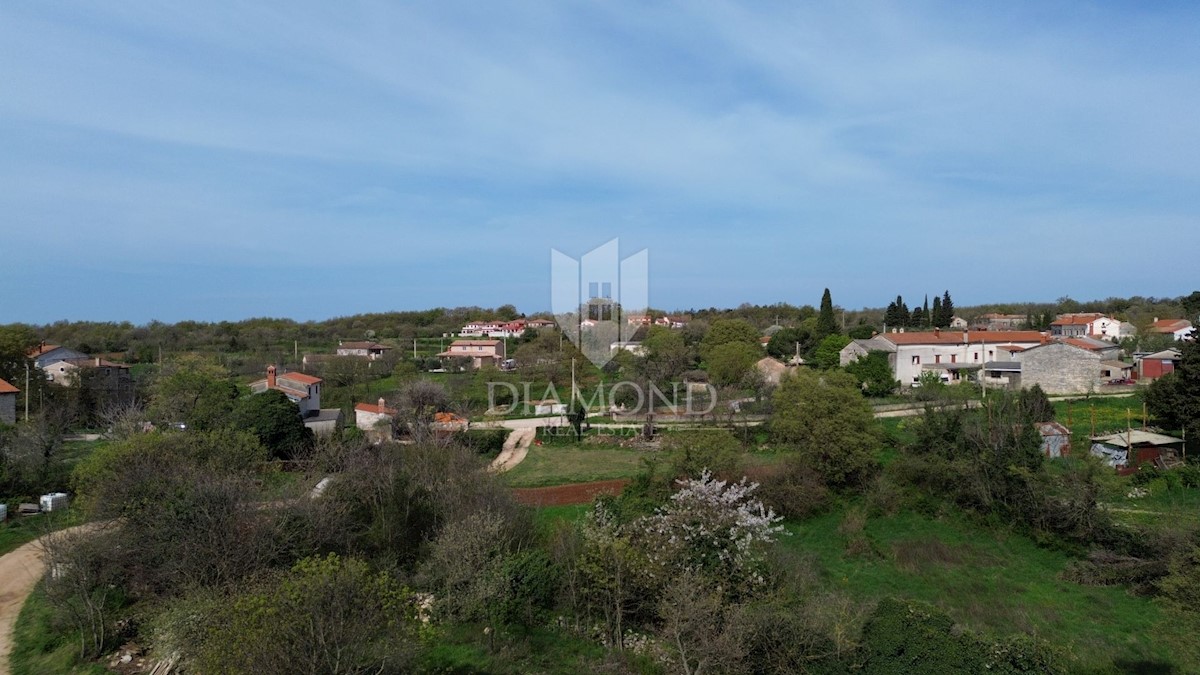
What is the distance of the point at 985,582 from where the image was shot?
14070 millimetres

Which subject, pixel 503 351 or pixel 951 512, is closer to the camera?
pixel 951 512

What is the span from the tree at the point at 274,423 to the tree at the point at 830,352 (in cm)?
2934

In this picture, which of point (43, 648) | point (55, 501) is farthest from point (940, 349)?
point (43, 648)

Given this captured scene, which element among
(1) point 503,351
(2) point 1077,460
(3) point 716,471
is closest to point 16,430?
(3) point 716,471

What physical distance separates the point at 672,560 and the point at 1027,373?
32154mm

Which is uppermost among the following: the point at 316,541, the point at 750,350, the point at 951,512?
the point at 750,350

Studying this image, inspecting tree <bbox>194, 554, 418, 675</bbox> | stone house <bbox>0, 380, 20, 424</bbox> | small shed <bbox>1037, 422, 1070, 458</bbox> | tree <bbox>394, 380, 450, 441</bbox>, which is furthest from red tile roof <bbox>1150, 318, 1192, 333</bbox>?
stone house <bbox>0, 380, 20, 424</bbox>

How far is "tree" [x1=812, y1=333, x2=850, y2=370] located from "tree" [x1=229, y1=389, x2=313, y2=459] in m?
29.3

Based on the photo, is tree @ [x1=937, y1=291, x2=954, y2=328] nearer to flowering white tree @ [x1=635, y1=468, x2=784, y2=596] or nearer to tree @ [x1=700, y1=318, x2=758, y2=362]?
tree @ [x1=700, y1=318, x2=758, y2=362]

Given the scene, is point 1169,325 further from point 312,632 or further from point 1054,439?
point 312,632

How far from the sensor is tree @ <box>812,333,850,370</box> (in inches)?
1645

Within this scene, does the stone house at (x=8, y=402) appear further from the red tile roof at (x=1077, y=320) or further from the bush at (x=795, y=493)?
the red tile roof at (x=1077, y=320)

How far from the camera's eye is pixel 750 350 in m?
40.0

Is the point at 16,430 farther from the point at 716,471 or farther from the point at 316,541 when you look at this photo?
the point at 716,471
